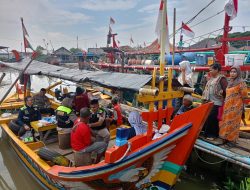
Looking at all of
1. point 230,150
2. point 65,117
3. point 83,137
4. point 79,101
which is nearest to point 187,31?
point 79,101

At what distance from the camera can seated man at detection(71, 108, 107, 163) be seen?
3918 millimetres

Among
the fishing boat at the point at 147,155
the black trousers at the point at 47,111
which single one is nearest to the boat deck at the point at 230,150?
the fishing boat at the point at 147,155

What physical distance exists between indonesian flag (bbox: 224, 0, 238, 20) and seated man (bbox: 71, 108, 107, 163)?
213 inches

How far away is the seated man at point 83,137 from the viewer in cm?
392

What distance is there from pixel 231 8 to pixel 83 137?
18.8 feet

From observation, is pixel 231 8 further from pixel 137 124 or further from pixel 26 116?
pixel 26 116

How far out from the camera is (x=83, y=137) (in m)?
3.99

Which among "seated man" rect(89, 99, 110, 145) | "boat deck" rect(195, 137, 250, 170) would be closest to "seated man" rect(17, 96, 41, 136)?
"seated man" rect(89, 99, 110, 145)

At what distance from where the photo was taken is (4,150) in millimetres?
7840

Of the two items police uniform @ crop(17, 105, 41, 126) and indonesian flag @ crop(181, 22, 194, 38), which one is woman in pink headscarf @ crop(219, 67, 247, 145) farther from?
indonesian flag @ crop(181, 22, 194, 38)

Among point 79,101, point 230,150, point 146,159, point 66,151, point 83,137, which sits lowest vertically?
point 66,151

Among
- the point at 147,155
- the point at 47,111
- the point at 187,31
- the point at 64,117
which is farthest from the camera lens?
the point at 187,31

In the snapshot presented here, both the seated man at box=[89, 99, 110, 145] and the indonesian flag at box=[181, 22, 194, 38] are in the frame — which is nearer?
the seated man at box=[89, 99, 110, 145]

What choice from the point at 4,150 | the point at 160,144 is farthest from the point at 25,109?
the point at 160,144
